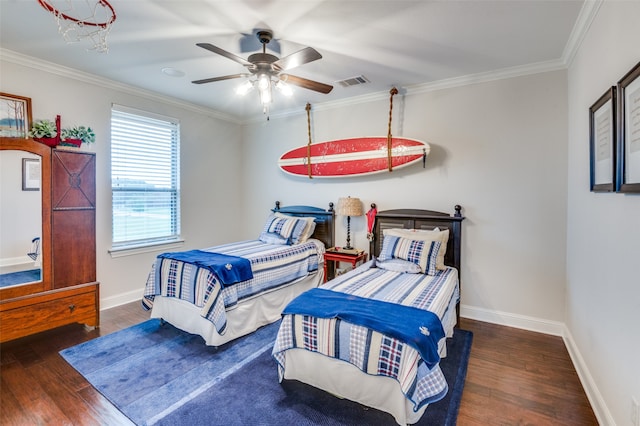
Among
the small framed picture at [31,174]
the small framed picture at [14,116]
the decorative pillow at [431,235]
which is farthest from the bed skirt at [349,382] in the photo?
the small framed picture at [14,116]

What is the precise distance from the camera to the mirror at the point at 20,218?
8.75 feet

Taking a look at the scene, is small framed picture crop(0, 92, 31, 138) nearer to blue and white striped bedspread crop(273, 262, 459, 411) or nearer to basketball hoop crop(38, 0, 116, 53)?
basketball hoop crop(38, 0, 116, 53)

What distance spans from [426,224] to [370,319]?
2041 millimetres

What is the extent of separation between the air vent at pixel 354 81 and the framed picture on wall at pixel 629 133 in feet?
7.48

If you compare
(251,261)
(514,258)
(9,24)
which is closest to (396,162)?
(514,258)

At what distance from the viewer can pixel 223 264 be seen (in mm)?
2855

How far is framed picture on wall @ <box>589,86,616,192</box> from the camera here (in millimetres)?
1770

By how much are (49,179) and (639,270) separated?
4.31 m

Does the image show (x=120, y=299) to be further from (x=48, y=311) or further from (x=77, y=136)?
(x=77, y=136)

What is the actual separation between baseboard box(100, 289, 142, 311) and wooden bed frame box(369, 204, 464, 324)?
3.09m

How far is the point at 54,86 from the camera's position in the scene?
3.25 meters

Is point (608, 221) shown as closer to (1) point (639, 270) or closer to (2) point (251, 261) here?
(1) point (639, 270)

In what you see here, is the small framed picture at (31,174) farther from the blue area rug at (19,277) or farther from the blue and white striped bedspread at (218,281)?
the blue and white striped bedspread at (218,281)

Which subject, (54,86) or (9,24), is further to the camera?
(54,86)
